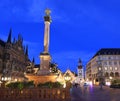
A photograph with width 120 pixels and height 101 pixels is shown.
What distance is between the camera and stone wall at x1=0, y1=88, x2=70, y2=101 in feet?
66.7

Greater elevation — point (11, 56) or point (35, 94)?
point (11, 56)

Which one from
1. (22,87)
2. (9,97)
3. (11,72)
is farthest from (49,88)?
(11,72)

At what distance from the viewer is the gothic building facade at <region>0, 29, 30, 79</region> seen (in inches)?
2891

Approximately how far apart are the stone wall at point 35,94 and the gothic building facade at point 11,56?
51549 mm

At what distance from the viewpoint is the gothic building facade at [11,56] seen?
73438 mm

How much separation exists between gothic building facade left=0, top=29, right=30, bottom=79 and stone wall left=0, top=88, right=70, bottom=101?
51.5m

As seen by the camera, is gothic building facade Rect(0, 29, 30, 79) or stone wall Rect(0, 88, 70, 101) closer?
stone wall Rect(0, 88, 70, 101)

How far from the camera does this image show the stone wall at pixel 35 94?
20.3 metres

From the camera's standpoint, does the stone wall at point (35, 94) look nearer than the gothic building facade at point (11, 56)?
Yes

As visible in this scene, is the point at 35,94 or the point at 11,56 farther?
the point at 11,56

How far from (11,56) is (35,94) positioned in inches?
2431

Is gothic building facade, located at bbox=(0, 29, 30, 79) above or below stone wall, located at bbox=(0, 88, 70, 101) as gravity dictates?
above

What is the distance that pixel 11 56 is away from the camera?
79.6m

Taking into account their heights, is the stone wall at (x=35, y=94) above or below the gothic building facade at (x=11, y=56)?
below
